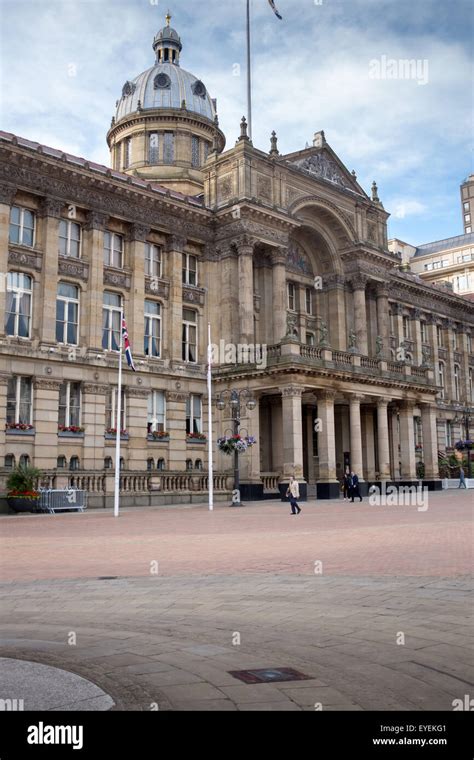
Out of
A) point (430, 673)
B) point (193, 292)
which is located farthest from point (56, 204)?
point (430, 673)

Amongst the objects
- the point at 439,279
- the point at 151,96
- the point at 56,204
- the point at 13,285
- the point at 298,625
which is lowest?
the point at 298,625

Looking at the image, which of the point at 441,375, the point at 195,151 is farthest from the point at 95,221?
the point at 441,375

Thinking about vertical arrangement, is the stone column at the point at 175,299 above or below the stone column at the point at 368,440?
above

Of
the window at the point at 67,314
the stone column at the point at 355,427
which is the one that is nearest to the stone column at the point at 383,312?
the stone column at the point at 355,427

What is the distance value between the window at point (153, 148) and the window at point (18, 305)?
27675mm

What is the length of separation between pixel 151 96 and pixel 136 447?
38.6 metres

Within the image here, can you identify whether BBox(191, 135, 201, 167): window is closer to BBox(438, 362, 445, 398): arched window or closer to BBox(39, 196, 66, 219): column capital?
BBox(39, 196, 66, 219): column capital

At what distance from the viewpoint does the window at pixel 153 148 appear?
61062 millimetres

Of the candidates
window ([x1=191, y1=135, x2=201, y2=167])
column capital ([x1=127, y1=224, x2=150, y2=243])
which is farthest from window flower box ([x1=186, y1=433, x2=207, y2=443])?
window ([x1=191, y1=135, x2=201, y2=167])

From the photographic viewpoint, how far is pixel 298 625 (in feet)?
26.5

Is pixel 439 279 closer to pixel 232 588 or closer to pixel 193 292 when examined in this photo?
pixel 193 292

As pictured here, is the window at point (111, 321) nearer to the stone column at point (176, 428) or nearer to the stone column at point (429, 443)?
the stone column at point (176, 428)

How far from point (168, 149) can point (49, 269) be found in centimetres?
2823
